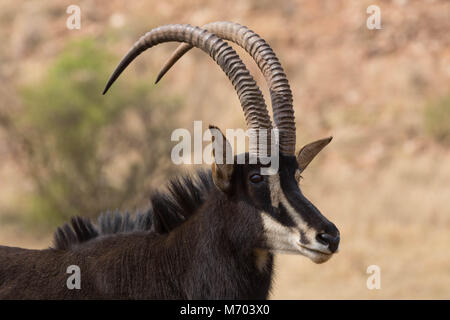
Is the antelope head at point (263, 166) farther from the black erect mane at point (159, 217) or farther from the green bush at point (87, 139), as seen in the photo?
the green bush at point (87, 139)

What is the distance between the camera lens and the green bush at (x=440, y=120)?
26828 mm

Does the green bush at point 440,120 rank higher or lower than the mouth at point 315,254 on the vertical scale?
higher

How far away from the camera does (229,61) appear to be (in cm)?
549

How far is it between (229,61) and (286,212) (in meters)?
1.28

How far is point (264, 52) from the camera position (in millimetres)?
5656

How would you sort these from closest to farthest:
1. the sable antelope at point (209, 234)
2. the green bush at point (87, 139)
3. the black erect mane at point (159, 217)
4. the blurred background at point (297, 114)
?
the sable antelope at point (209, 234) < the black erect mane at point (159, 217) < the blurred background at point (297, 114) < the green bush at point (87, 139)

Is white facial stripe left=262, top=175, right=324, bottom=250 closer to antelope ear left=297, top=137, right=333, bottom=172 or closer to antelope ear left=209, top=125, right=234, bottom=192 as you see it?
antelope ear left=209, top=125, right=234, bottom=192

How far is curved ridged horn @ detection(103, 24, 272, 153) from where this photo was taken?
5348 millimetres

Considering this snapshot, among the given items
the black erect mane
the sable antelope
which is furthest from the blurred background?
the sable antelope

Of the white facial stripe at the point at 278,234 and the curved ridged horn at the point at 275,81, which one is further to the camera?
the curved ridged horn at the point at 275,81

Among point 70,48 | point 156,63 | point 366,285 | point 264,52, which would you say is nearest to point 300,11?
point 156,63

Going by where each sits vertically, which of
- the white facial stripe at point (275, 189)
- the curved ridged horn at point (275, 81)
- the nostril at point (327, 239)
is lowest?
the nostril at point (327, 239)

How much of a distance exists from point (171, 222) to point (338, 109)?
2568 centimetres

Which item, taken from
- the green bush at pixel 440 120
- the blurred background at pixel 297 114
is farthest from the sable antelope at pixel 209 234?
the green bush at pixel 440 120
